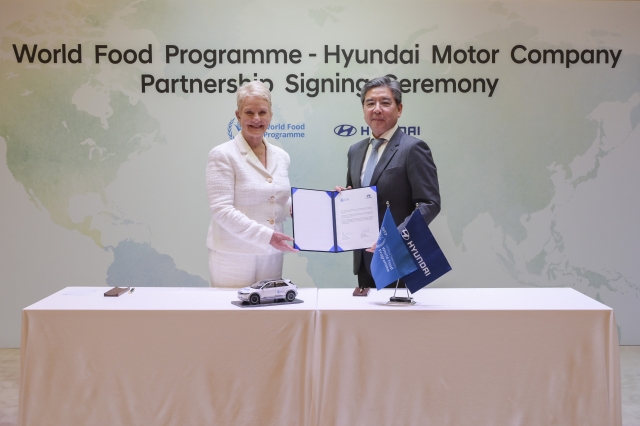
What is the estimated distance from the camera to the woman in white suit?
3.25 m

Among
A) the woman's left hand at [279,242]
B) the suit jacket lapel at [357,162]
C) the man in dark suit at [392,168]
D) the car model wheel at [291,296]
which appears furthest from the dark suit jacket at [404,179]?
the car model wheel at [291,296]

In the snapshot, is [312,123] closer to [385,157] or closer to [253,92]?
[385,157]

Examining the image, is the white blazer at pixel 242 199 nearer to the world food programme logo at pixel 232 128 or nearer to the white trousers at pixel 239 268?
the white trousers at pixel 239 268

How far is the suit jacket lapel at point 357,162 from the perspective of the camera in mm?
3689

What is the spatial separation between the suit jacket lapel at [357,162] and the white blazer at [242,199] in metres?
0.46

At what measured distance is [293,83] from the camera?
5188mm

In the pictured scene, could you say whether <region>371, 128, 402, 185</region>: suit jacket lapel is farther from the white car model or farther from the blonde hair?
the white car model

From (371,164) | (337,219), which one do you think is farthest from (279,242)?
(371,164)
